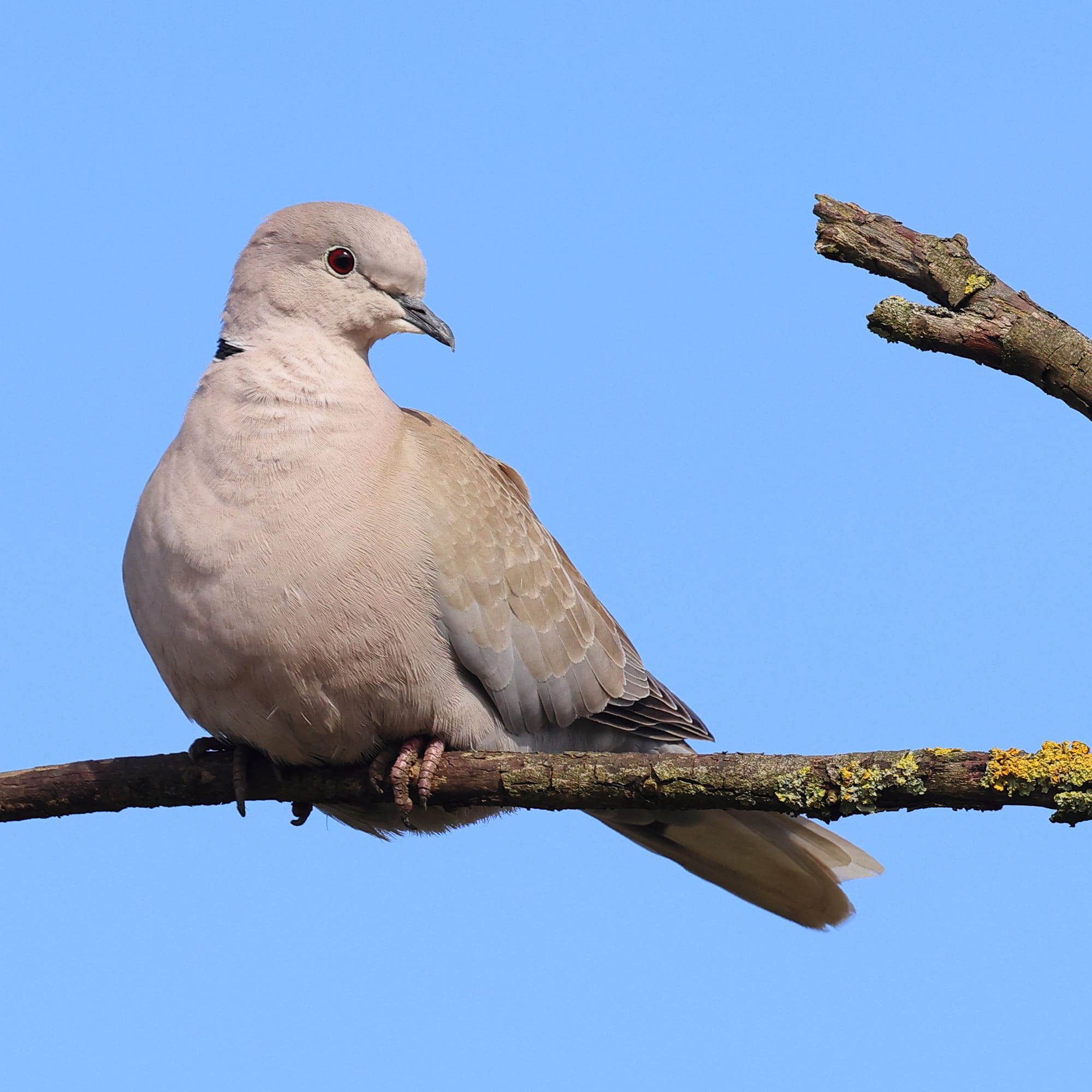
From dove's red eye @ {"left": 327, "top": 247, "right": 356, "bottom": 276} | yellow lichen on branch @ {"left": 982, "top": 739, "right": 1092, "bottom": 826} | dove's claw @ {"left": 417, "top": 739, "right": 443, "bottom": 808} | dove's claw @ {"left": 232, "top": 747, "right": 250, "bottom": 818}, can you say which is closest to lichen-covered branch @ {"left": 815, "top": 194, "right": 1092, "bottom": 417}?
yellow lichen on branch @ {"left": 982, "top": 739, "right": 1092, "bottom": 826}

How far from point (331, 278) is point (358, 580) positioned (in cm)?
110

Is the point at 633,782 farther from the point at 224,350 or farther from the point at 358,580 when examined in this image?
the point at 224,350

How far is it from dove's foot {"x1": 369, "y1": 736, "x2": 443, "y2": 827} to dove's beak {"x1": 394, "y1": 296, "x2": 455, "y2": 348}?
1.39 m

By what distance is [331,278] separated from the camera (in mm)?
4770

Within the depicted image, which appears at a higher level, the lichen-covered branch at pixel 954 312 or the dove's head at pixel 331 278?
the dove's head at pixel 331 278

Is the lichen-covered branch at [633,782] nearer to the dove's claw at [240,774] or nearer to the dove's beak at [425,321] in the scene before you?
the dove's claw at [240,774]

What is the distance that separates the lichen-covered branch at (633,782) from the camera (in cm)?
339

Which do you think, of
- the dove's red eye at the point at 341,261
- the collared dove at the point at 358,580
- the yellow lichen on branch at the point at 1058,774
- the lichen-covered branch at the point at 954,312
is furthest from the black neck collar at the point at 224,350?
the yellow lichen on branch at the point at 1058,774

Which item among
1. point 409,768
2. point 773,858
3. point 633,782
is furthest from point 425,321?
point 773,858

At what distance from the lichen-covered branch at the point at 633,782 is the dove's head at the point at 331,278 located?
1.50 m

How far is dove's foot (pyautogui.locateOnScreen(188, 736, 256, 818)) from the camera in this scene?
4.68m

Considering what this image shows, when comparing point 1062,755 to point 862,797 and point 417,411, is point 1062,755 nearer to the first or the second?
point 862,797

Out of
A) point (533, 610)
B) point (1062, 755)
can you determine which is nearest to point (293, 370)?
point (533, 610)

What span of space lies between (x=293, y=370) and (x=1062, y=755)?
2.68 meters
